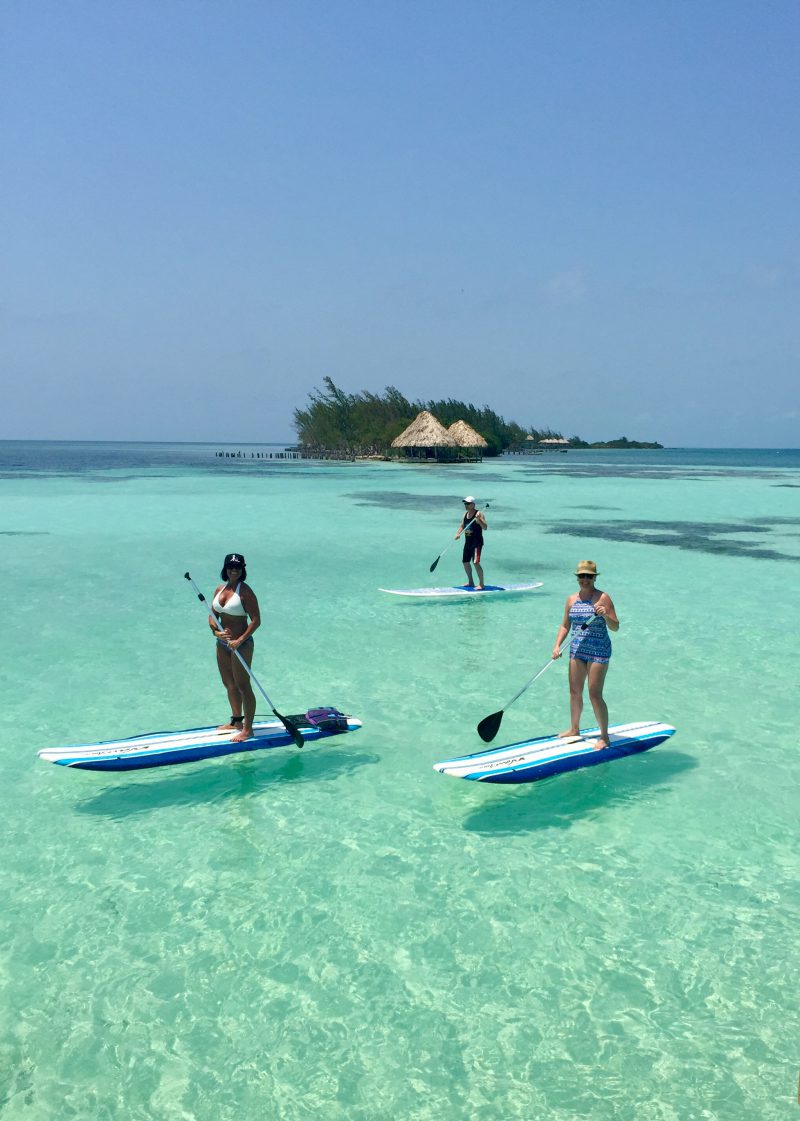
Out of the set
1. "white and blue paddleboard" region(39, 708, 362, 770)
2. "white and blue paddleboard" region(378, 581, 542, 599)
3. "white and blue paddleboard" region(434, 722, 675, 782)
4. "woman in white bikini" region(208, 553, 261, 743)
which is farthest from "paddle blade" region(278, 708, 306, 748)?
"white and blue paddleboard" region(378, 581, 542, 599)

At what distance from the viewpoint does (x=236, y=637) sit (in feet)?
28.1

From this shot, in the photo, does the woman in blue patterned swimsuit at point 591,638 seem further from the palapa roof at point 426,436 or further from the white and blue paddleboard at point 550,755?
the palapa roof at point 426,436

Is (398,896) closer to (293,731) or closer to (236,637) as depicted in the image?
(293,731)

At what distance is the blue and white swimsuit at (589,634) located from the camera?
318 inches

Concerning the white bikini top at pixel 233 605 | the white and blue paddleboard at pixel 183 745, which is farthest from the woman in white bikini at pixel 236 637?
the white and blue paddleboard at pixel 183 745

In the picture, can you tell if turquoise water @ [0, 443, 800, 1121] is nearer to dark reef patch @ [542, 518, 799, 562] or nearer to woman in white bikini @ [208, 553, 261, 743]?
woman in white bikini @ [208, 553, 261, 743]

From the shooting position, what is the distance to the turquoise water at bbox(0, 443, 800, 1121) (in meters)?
4.65

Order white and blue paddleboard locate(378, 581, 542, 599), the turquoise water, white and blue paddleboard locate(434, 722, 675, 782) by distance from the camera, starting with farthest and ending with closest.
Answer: white and blue paddleboard locate(378, 581, 542, 599) → white and blue paddleboard locate(434, 722, 675, 782) → the turquoise water

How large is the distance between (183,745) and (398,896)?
279cm

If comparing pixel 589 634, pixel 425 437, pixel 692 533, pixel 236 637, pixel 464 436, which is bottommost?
pixel 692 533

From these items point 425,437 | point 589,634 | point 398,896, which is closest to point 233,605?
point 398,896

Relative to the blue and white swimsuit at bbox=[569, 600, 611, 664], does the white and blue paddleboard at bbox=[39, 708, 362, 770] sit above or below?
below

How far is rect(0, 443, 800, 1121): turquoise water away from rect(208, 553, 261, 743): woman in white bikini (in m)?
0.61

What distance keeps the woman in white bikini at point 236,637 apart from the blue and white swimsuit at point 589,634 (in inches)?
123
